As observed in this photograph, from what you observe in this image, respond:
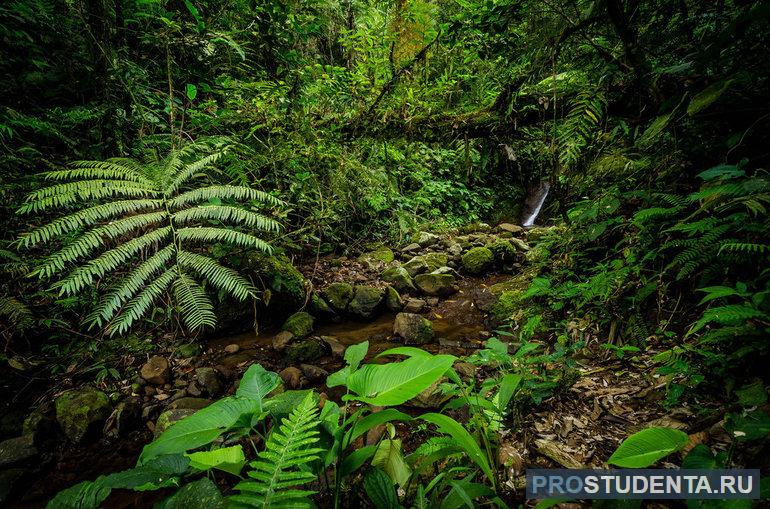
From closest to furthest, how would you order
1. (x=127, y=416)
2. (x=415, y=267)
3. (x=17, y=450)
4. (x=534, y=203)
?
(x=17, y=450)
(x=127, y=416)
(x=415, y=267)
(x=534, y=203)

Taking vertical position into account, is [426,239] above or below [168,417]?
above

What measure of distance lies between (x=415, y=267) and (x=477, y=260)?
121 centimetres

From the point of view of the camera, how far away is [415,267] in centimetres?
518

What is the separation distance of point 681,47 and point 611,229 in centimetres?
148

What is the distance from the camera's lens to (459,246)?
20.1ft

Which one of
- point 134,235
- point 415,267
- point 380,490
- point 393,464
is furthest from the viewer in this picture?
point 415,267

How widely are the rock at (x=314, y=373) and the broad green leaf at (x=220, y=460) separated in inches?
73.5

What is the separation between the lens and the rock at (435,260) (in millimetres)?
5395

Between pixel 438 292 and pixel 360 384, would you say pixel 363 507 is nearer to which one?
pixel 360 384

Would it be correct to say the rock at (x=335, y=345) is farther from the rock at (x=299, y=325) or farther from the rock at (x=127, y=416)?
the rock at (x=127, y=416)

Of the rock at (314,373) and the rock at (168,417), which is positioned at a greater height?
the rock at (168,417)

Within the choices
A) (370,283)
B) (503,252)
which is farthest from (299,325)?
(503,252)

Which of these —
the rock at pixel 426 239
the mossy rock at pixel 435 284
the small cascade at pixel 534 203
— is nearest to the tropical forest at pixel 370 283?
the mossy rock at pixel 435 284

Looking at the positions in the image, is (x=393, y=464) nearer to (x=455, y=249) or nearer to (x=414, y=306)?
(x=414, y=306)
